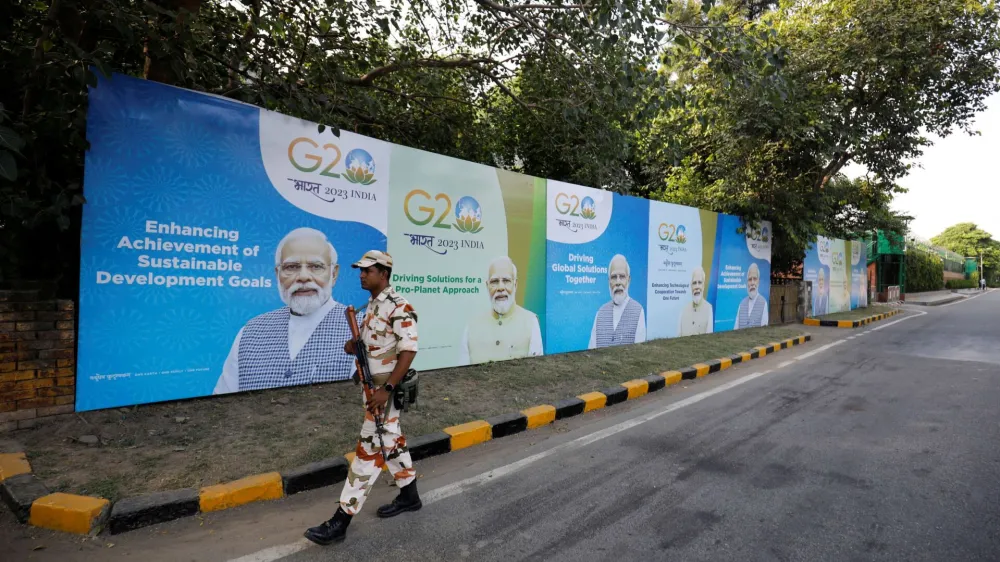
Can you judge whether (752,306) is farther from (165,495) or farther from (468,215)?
(165,495)

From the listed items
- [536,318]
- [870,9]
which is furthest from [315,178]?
[870,9]

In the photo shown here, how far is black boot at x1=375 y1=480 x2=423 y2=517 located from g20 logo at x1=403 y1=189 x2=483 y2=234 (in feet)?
12.7

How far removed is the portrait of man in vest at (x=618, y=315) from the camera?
9094 millimetres

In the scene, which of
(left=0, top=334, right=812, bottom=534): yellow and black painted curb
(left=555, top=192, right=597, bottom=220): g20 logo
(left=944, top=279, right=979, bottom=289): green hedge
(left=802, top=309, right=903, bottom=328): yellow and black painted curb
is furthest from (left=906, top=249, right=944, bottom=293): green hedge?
(left=0, top=334, right=812, bottom=534): yellow and black painted curb

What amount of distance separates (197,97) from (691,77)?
1241cm

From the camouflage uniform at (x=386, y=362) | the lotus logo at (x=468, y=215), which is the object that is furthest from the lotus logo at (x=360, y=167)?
the camouflage uniform at (x=386, y=362)

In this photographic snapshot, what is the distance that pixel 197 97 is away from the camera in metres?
4.69

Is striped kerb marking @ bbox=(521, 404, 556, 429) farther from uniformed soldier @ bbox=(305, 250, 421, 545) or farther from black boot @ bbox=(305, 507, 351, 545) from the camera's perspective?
black boot @ bbox=(305, 507, 351, 545)

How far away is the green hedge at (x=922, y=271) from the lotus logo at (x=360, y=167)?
40593 mm

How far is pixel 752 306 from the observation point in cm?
1384

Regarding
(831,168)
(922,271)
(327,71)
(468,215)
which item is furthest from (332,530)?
(922,271)

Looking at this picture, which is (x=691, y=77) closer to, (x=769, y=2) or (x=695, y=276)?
(x=695, y=276)

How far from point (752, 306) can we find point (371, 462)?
13427mm

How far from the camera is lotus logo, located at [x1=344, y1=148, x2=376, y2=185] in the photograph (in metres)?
5.76
